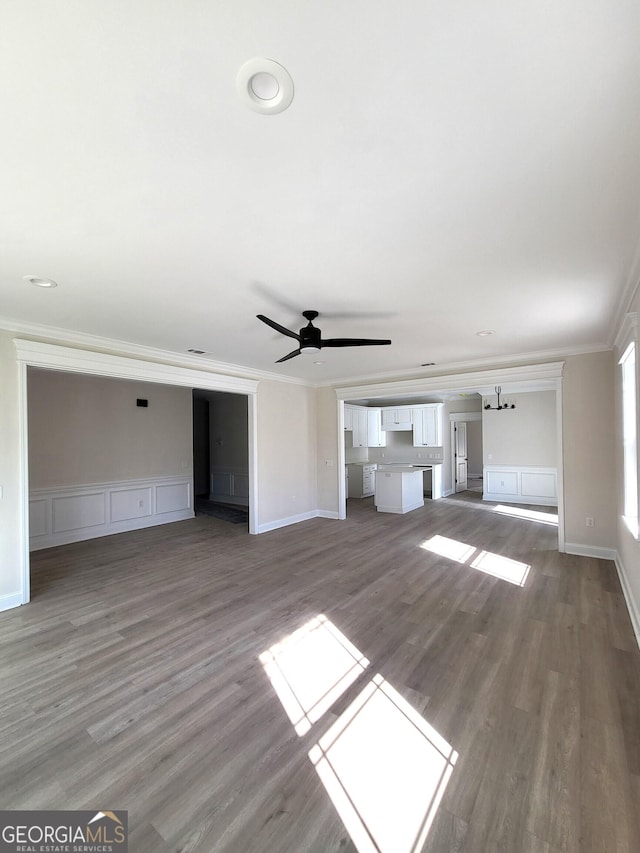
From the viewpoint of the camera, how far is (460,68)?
3.81ft

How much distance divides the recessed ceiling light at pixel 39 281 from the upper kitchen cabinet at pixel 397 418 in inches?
314

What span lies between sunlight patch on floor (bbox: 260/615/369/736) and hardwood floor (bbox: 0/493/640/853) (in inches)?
0.7

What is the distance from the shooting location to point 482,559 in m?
4.62

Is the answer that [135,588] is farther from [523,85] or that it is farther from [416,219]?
[523,85]

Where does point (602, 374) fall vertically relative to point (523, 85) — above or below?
below

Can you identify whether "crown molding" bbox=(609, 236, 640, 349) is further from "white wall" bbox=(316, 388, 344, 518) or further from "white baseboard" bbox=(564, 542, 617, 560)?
"white wall" bbox=(316, 388, 344, 518)

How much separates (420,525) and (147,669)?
493cm

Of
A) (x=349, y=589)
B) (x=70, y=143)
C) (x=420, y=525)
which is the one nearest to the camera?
(x=70, y=143)

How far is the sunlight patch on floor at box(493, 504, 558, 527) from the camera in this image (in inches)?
259

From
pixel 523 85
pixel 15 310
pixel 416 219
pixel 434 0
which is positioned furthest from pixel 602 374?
pixel 15 310

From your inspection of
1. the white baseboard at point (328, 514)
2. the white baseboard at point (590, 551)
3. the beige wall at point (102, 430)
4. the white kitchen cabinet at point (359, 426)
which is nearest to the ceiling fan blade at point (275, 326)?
the beige wall at point (102, 430)

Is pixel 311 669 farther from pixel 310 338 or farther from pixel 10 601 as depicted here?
pixel 10 601

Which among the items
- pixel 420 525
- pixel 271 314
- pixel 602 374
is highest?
pixel 271 314

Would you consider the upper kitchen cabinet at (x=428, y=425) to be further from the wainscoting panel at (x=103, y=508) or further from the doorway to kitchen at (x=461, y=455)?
the wainscoting panel at (x=103, y=508)
